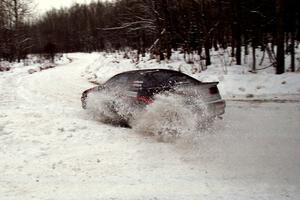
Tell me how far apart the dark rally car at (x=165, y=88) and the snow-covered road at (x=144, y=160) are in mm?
690

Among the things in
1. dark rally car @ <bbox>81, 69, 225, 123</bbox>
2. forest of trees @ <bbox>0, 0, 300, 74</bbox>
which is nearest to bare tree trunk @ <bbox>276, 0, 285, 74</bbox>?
forest of trees @ <bbox>0, 0, 300, 74</bbox>

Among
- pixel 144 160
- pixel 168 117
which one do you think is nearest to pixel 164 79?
pixel 168 117

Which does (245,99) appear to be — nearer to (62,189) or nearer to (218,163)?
(218,163)

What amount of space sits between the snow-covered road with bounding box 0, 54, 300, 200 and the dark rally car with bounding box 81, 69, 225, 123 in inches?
27.2

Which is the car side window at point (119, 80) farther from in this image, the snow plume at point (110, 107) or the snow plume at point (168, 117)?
the snow plume at point (168, 117)

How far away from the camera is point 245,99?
12984mm

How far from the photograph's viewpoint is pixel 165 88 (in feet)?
28.9

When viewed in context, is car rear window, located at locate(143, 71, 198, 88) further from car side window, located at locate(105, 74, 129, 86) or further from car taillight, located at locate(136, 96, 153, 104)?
car side window, located at locate(105, 74, 129, 86)

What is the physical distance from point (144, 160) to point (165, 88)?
2400 millimetres

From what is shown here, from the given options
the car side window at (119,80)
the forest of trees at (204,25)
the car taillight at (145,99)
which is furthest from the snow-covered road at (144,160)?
the forest of trees at (204,25)

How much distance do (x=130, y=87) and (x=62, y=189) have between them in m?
4.23

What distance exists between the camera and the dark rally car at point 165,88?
864cm

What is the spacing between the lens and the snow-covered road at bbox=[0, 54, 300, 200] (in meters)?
5.59

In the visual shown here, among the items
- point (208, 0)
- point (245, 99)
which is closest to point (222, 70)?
point (245, 99)
